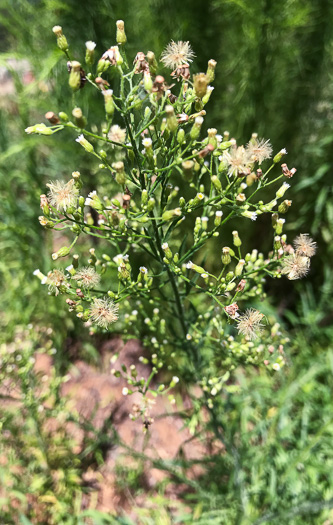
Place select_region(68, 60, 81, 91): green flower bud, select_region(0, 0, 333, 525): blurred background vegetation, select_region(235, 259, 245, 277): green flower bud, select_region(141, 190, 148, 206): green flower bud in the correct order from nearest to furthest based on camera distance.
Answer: select_region(68, 60, 81, 91): green flower bud < select_region(141, 190, 148, 206): green flower bud < select_region(235, 259, 245, 277): green flower bud < select_region(0, 0, 333, 525): blurred background vegetation

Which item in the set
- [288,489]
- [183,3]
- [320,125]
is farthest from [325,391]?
[183,3]

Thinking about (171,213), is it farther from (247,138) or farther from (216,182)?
(247,138)

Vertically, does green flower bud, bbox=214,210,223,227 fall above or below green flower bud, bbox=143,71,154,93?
Result: below

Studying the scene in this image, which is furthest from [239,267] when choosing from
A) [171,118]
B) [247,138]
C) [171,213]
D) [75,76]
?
[247,138]

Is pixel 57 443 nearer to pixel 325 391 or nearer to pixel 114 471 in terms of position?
pixel 114 471

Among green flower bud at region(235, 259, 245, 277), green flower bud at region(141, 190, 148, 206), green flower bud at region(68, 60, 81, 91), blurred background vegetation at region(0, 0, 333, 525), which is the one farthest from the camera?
blurred background vegetation at region(0, 0, 333, 525)

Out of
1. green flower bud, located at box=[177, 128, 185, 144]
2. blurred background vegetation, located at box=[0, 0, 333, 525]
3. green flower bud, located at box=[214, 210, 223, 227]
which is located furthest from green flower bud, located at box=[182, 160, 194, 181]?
blurred background vegetation, located at box=[0, 0, 333, 525]

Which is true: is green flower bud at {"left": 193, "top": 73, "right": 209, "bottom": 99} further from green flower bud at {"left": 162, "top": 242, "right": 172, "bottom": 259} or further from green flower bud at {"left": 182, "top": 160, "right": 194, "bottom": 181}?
green flower bud at {"left": 162, "top": 242, "right": 172, "bottom": 259}

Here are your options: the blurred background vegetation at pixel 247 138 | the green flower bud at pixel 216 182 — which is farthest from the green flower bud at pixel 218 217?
the blurred background vegetation at pixel 247 138

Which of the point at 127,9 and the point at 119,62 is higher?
the point at 127,9
